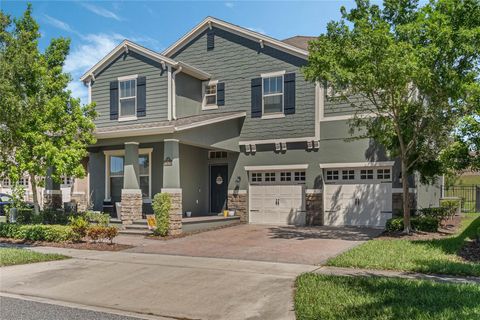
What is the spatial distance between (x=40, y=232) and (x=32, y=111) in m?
3.90

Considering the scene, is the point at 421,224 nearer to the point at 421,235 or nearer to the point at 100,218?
the point at 421,235

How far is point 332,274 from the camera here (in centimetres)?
798

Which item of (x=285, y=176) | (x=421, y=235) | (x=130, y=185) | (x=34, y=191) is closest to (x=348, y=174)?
(x=285, y=176)

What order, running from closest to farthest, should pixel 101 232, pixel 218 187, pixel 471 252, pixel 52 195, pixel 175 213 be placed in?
pixel 471 252 → pixel 101 232 → pixel 175 213 → pixel 52 195 → pixel 218 187

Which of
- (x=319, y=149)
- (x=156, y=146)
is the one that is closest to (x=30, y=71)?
(x=156, y=146)

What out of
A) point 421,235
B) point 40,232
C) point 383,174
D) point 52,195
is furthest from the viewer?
point 52,195

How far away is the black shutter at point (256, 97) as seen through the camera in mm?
17953

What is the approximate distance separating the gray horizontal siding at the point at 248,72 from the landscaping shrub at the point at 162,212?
5.71 m

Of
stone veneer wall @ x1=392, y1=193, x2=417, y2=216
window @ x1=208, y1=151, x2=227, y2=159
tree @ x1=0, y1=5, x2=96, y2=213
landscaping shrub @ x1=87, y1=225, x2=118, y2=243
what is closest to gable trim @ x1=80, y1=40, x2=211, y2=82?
window @ x1=208, y1=151, x2=227, y2=159

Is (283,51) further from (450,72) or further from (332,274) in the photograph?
(332,274)

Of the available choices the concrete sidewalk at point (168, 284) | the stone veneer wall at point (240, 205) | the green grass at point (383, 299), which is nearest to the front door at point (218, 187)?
the stone veneer wall at point (240, 205)

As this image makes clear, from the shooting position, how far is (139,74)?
58.3 ft

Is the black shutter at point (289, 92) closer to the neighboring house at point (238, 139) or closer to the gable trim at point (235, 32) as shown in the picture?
the neighboring house at point (238, 139)

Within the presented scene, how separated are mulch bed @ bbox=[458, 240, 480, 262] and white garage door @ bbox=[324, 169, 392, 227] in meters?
5.00
